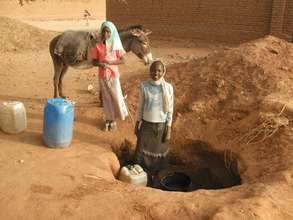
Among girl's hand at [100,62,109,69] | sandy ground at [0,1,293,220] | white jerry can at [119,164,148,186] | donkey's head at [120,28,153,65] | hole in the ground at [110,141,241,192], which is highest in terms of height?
donkey's head at [120,28,153,65]

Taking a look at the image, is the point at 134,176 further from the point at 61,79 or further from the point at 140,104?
the point at 61,79

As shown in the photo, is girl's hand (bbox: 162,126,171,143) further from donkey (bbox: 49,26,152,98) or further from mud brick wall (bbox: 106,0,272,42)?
mud brick wall (bbox: 106,0,272,42)

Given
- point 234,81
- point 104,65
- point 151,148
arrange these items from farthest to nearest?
point 234,81
point 104,65
point 151,148

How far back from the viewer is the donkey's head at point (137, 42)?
266 inches

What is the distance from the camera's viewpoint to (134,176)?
500 cm

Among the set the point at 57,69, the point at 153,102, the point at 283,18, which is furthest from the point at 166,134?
the point at 283,18

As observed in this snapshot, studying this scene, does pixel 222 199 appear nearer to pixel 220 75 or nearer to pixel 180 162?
pixel 180 162

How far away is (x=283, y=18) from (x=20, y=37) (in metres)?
9.05

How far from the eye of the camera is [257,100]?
6.23 m

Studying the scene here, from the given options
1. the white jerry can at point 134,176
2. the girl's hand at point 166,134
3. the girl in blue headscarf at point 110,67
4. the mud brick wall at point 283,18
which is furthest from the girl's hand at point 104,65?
the mud brick wall at point 283,18

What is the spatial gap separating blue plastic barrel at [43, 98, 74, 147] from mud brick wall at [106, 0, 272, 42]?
9.85 m

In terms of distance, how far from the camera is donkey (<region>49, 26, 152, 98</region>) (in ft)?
22.2

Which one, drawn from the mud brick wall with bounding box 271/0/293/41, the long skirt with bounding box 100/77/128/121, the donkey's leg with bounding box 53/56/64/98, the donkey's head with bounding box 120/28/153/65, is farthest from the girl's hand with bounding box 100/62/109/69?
the mud brick wall with bounding box 271/0/293/41

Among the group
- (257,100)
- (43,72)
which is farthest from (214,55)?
(43,72)
